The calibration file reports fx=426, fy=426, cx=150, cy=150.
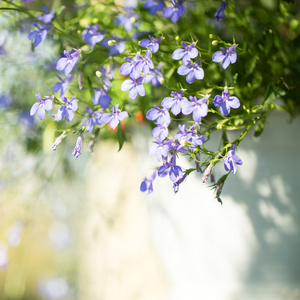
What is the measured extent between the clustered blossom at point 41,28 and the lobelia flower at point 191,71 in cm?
22

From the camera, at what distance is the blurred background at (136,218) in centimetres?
82

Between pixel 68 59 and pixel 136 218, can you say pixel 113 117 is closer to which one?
pixel 68 59

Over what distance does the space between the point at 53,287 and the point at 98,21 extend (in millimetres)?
977

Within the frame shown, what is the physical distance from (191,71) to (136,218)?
95 centimetres

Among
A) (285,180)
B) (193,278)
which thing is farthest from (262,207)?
(193,278)

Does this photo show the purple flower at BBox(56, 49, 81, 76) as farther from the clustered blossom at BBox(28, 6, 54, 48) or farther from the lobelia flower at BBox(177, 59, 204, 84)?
the lobelia flower at BBox(177, 59, 204, 84)

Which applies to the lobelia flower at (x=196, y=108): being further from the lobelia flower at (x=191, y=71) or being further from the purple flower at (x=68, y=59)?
the purple flower at (x=68, y=59)

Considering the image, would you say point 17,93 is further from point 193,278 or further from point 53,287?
point 53,287

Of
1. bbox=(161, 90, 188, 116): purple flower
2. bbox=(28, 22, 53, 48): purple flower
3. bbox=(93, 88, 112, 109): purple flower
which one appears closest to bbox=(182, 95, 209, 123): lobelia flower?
bbox=(161, 90, 188, 116): purple flower

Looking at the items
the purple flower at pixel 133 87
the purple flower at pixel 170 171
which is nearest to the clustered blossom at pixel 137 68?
the purple flower at pixel 133 87

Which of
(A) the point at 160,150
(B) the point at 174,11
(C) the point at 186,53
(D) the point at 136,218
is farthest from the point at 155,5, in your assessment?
(D) the point at 136,218

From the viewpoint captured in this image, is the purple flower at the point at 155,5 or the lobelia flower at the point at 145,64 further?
the purple flower at the point at 155,5

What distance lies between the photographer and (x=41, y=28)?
0.66 meters

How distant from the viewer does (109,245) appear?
56.3 inches
